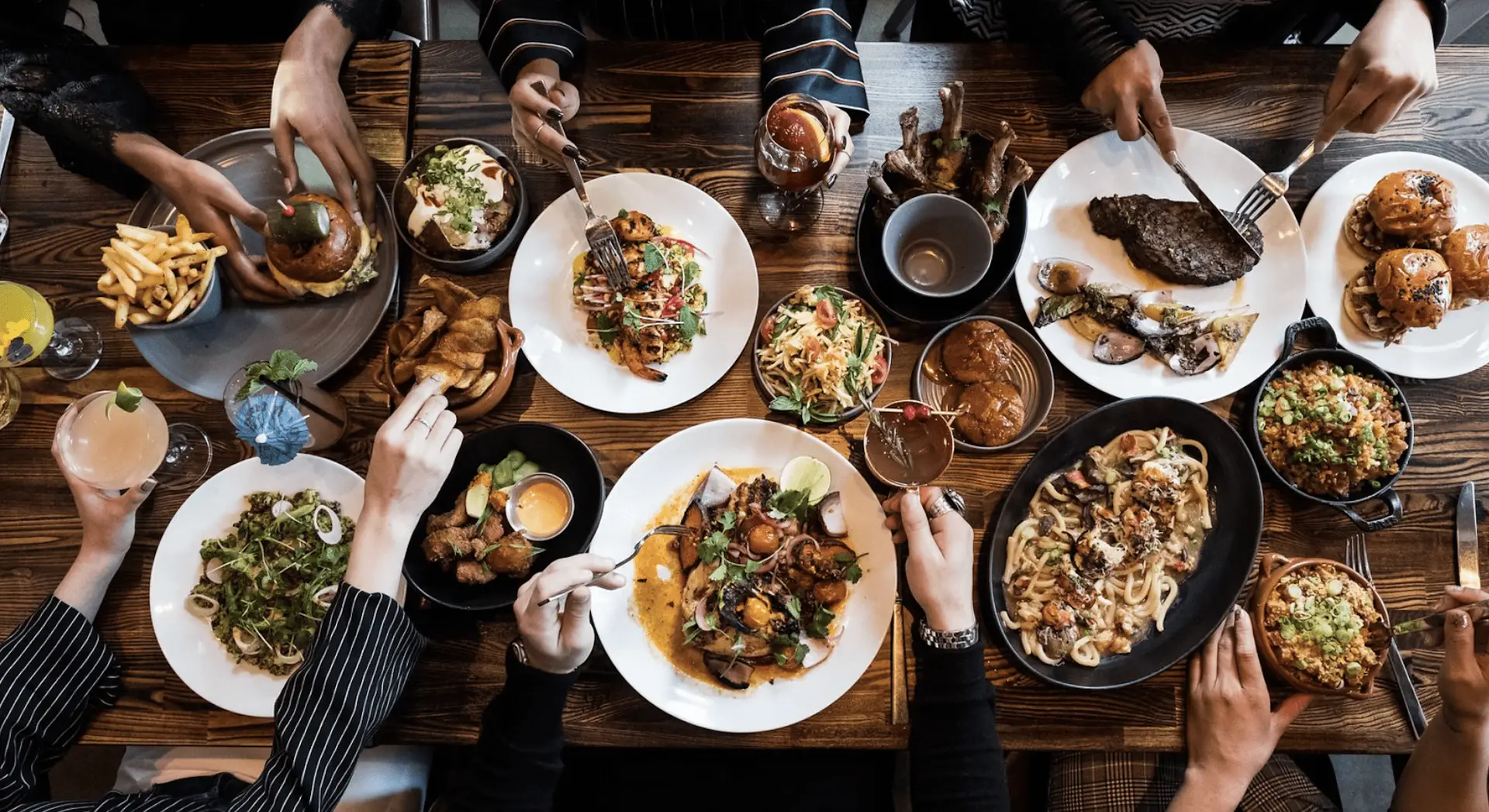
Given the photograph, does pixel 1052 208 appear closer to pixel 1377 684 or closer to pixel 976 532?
pixel 976 532

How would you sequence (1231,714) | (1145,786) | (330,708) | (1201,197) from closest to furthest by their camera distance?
(330,708) → (1231,714) → (1201,197) → (1145,786)

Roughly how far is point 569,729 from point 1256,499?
2189mm

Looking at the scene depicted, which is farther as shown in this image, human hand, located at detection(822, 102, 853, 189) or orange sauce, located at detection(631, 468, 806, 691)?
human hand, located at detection(822, 102, 853, 189)

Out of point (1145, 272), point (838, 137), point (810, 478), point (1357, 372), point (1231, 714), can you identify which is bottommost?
point (1231, 714)

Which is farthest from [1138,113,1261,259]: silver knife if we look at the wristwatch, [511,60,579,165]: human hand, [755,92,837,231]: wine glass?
[511,60,579,165]: human hand

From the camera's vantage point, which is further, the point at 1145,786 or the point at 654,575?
the point at 1145,786

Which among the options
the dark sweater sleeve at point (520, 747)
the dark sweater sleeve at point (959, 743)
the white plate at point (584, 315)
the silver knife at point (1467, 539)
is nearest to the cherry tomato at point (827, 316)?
the white plate at point (584, 315)

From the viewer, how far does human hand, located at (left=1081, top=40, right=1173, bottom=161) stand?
7.69 feet

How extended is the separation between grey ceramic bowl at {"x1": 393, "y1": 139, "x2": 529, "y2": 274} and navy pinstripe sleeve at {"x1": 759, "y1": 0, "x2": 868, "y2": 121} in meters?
0.90

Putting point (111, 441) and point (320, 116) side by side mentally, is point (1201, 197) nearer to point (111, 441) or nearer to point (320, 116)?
point (320, 116)

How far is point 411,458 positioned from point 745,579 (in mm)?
1017

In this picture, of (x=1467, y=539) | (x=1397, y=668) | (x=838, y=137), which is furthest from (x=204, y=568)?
(x=1467, y=539)

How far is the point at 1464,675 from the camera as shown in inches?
83.1

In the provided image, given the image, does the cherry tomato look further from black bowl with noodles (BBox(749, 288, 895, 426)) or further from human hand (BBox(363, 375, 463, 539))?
human hand (BBox(363, 375, 463, 539))
